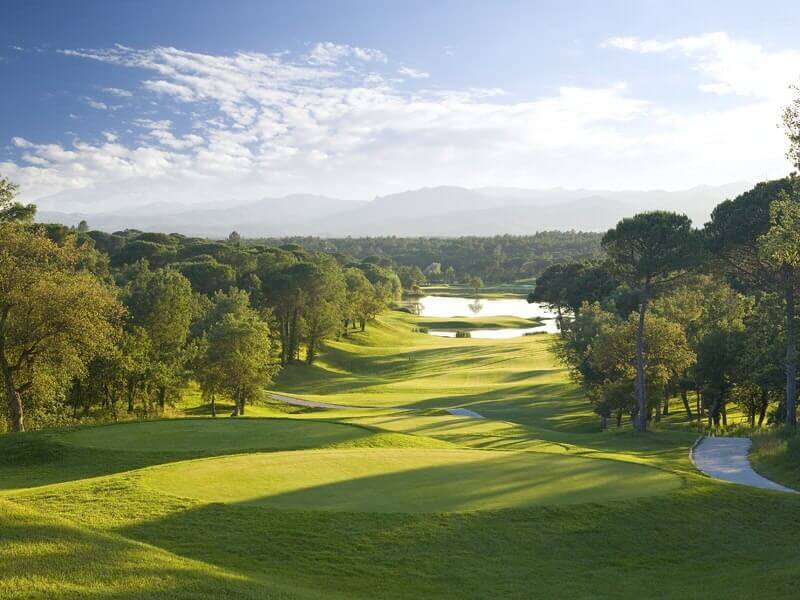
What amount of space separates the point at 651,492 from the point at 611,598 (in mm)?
5522

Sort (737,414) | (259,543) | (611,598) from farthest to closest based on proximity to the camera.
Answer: (737,414) → (259,543) → (611,598)

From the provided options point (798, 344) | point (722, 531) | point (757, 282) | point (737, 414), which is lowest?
point (737, 414)

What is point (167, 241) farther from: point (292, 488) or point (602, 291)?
point (292, 488)

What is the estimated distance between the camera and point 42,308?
28469 millimetres

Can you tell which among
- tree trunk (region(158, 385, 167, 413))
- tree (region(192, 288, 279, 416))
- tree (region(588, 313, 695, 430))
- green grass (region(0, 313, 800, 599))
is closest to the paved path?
tree (region(192, 288, 279, 416))

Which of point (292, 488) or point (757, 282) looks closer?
point (292, 488)

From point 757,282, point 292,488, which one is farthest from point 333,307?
point 292,488

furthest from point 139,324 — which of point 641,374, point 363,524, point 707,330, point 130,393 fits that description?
point 363,524

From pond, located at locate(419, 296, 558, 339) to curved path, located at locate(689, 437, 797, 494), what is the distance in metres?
80.1

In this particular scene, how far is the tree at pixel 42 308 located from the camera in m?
28.5

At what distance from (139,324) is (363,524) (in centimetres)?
3983

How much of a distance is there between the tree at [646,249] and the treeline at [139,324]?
969 inches

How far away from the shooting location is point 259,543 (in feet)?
40.3

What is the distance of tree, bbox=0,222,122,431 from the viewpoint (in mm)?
28453
